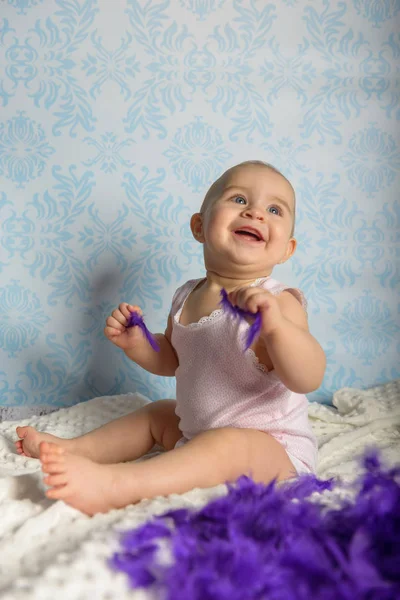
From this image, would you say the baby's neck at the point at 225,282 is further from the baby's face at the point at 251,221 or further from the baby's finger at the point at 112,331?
the baby's finger at the point at 112,331

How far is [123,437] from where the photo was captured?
1273 mm

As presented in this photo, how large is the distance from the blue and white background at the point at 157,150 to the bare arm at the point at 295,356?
0.65m

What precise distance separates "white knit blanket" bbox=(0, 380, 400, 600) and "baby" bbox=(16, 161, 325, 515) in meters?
0.05

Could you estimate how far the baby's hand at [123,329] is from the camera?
1297 millimetres

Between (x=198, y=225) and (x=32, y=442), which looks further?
(x=198, y=225)

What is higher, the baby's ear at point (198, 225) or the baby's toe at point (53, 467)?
the baby's ear at point (198, 225)

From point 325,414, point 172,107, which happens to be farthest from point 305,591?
point 172,107

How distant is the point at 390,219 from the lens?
1.70 m

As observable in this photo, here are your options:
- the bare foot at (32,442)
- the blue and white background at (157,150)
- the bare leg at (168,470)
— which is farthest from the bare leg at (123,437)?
the blue and white background at (157,150)

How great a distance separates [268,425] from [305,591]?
0.48 metres

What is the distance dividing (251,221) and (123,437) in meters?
0.49

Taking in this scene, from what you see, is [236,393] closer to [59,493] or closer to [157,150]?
[59,493]

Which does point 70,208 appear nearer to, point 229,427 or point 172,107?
point 172,107

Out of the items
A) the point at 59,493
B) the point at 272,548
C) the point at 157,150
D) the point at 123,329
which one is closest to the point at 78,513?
the point at 59,493
